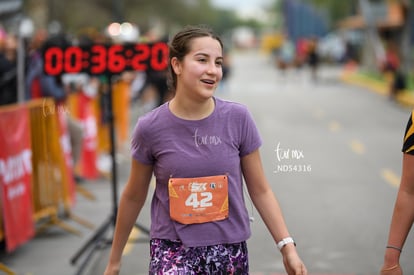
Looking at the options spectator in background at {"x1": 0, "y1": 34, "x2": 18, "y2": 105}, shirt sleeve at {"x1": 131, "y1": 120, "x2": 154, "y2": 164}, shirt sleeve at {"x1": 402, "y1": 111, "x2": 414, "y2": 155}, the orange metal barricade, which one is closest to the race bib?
shirt sleeve at {"x1": 131, "y1": 120, "x2": 154, "y2": 164}

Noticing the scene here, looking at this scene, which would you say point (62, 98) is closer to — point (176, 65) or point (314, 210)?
point (314, 210)

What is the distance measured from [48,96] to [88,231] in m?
2.44

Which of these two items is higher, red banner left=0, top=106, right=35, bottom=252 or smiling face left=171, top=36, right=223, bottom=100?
smiling face left=171, top=36, right=223, bottom=100

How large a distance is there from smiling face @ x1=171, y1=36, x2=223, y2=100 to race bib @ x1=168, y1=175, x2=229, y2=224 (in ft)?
1.19

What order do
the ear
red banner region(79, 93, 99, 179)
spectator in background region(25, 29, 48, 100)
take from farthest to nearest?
1. red banner region(79, 93, 99, 179)
2. spectator in background region(25, 29, 48, 100)
3. the ear

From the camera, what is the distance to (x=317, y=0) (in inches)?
2063

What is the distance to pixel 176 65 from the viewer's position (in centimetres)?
366

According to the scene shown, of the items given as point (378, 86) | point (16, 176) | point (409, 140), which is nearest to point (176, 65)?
point (409, 140)

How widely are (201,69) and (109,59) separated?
3834 mm

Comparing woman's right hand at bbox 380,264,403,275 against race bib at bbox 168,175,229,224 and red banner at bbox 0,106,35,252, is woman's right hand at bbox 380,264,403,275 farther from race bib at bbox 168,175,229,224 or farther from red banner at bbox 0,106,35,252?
red banner at bbox 0,106,35,252

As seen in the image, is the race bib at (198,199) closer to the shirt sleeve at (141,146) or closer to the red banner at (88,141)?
the shirt sleeve at (141,146)

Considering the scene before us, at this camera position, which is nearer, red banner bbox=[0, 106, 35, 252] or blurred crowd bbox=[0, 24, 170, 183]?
red banner bbox=[0, 106, 35, 252]

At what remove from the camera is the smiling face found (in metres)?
3.53

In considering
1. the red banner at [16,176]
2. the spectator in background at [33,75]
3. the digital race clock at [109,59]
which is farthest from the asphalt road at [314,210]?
the spectator in background at [33,75]
